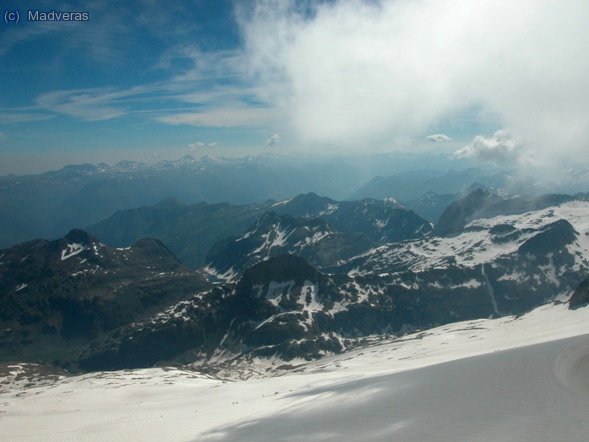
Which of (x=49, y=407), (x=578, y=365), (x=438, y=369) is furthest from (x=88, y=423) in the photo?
(x=578, y=365)

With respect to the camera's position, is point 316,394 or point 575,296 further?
point 575,296

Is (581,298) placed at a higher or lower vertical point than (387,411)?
lower

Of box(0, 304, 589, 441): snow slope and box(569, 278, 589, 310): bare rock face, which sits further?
box(569, 278, 589, 310): bare rock face

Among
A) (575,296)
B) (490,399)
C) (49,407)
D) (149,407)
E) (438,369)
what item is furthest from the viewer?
(575,296)

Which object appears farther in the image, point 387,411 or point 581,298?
point 581,298

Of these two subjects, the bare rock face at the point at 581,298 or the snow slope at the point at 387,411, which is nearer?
the snow slope at the point at 387,411

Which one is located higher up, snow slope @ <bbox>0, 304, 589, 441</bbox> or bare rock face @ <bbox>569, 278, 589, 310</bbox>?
snow slope @ <bbox>0, 304, 589, 441</bbox>

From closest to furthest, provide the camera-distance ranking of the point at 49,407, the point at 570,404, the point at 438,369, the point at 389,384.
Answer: the point at 570,404
the point at 389,384
the point at 438,369
the point at 49,407

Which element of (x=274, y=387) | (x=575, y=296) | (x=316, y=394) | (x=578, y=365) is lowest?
(x=575, y=296)

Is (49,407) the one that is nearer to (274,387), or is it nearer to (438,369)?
(274,387)

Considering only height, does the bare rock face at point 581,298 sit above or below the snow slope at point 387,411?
below

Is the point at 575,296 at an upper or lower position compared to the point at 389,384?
lower
